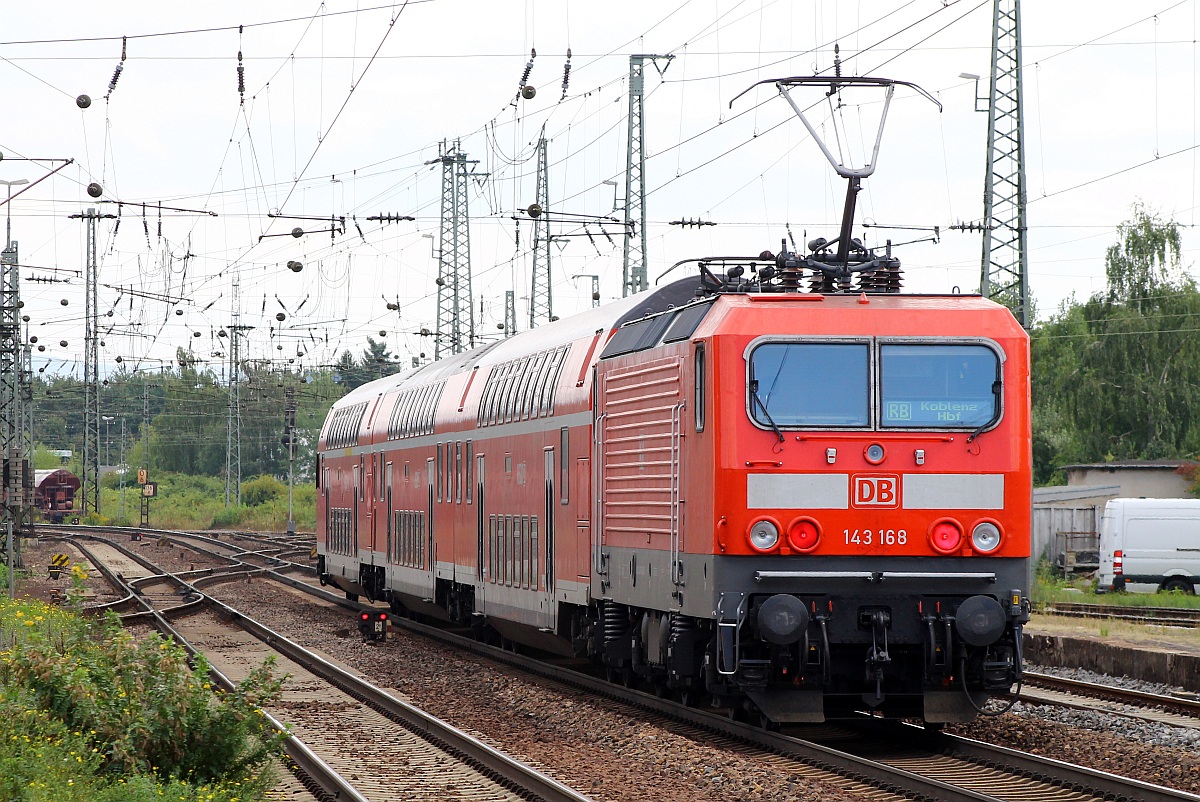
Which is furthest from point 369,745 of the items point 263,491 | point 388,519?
point 263,491

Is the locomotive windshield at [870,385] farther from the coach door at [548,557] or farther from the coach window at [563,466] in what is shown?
the coach door at [548,557]

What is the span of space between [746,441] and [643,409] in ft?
7.77

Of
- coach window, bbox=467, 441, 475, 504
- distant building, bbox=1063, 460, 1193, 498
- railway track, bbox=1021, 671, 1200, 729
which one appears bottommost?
railway track, bbox=1021, 671, 1200, 729

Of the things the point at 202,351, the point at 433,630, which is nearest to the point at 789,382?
the point at 433,630

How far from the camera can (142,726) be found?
10.9 m

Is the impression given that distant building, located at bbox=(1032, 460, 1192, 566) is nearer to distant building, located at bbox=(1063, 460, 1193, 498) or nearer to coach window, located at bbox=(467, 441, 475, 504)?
distant building, located at bbox=(1063, 460, 1193, 498)

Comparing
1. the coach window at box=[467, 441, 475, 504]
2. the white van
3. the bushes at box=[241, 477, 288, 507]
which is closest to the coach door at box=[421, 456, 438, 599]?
the coach window at box=[467, 441, 475, 504]

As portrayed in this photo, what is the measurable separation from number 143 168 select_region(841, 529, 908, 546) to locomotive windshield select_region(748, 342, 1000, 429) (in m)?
0.83

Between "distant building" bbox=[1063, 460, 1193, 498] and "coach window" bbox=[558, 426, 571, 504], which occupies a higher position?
"coach window" bbox=[558, 426, 571, 504]

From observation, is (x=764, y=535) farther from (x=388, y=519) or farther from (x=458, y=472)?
(x=388, y=519)

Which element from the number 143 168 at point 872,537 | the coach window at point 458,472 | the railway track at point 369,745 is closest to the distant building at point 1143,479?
the coach window at point 458,472

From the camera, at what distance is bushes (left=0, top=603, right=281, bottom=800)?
34.2 ft

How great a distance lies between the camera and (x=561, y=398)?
17688mm

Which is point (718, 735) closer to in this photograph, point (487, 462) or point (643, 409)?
point (643, 409)
